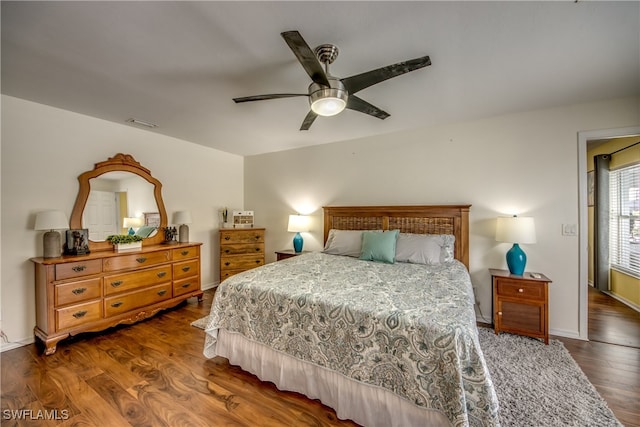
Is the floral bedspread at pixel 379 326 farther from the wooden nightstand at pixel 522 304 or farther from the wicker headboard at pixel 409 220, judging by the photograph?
the wicker headboard at pixel 409 220

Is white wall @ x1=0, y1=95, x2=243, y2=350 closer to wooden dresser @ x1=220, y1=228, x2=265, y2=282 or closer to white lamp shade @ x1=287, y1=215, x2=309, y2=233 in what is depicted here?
wooden dresser @ x1=220, y1=228, x2=265, y2=282

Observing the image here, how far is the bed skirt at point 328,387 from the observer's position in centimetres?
144

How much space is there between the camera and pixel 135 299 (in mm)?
3029

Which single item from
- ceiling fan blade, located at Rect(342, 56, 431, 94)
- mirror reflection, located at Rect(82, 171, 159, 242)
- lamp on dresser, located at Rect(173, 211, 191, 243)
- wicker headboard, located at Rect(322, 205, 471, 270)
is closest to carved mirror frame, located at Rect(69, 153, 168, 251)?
mirror reflection, located at Rect(82, 171, 159, 242)

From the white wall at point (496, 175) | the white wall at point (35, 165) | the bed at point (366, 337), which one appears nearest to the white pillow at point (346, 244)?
the bed at point (366, 337)

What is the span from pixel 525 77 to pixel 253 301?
2.95m

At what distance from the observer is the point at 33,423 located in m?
1.62

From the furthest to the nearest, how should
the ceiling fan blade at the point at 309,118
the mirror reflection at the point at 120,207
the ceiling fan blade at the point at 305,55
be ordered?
the mirror reflection at the point at 120,207
the ceiling fan blade at the point at 309,118
the ceiling fan blade at the point at 305,55

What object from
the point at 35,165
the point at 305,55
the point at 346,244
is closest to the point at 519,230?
the point at 346,244

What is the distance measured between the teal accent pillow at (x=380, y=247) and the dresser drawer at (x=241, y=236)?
6.93 ft

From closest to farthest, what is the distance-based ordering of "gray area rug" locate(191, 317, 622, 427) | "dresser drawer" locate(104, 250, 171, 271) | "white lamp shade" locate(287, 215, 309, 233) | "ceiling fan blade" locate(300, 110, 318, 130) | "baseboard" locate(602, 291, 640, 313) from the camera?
"gray area rug" locate(191, 317, 622, 427)
"ceiling fan blade" locate(300, 110, 318, 130)
"dresser drawer" locate(104, 250, 171, 271)
"baseboard" locate(602, 291, 640, 313)
"white lamp shade" locate(287, 215, 309, 233)

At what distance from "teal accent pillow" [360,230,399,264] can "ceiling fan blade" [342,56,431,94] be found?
70.6 inches

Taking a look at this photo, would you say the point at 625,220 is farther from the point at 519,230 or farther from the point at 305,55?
the point at 305,55

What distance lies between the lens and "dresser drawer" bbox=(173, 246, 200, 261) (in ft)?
11.6
